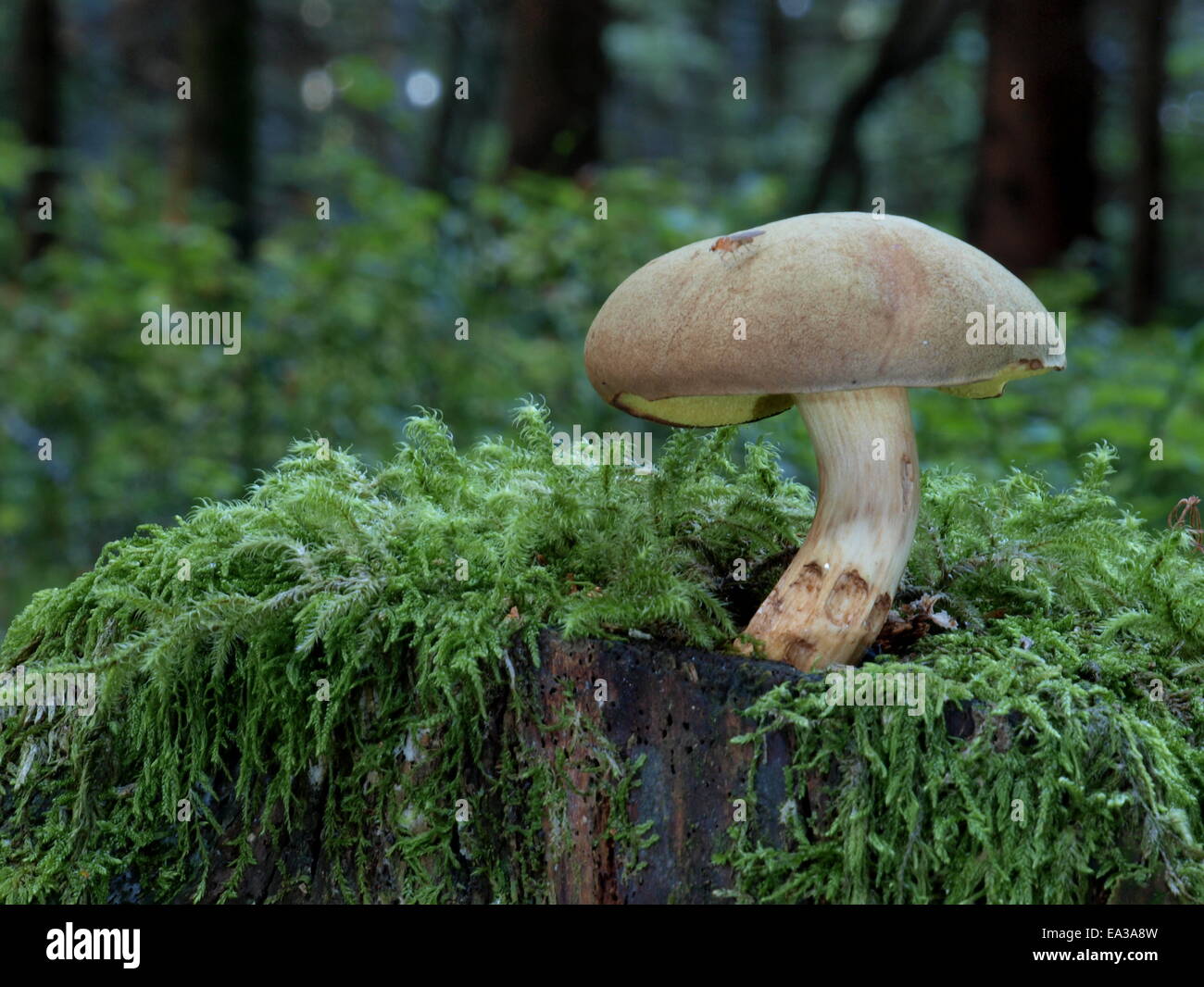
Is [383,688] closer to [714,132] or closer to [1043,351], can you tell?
[1043,351]

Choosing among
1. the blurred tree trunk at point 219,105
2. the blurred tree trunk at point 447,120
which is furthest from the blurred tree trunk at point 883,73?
the blurred tree trunk at point 219,105

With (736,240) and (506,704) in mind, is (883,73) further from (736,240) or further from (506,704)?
(506,704)

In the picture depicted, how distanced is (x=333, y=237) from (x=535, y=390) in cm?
152

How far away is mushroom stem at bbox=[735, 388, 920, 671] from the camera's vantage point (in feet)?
5.97

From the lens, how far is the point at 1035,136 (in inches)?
314

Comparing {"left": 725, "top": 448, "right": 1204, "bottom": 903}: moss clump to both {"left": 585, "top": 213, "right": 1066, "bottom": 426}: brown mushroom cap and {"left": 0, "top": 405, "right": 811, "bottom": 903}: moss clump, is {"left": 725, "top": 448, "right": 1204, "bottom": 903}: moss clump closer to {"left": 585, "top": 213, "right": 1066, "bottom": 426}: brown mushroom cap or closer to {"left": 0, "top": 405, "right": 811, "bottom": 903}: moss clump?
{"left": 0, "top": 405, "right": 811, "bottom": 903}: moss clump

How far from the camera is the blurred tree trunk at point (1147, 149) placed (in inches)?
345

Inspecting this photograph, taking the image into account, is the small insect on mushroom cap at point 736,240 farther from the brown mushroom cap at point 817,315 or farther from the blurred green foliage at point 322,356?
the blurred green foliage at point 322,356

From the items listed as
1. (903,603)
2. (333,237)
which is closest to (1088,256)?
(333,237)

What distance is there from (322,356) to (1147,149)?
796cm

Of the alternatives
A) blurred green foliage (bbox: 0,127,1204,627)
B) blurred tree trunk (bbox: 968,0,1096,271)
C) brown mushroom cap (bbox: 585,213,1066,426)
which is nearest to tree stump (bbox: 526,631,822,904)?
brown mushroom cap (bbox: 585,213,1066,426)

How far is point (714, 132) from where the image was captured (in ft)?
64.0

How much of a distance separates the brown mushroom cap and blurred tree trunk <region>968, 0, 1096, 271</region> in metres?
7.14

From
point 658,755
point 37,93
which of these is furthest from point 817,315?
point 37,93
